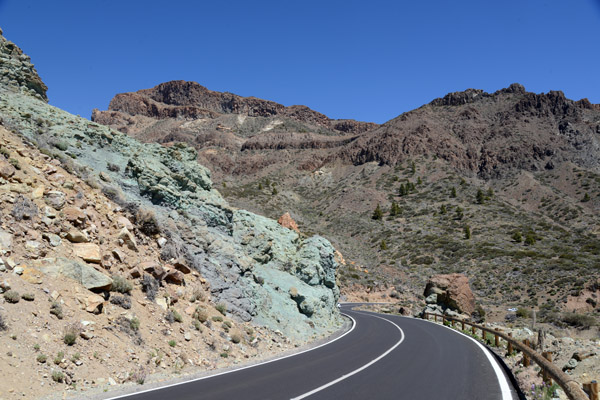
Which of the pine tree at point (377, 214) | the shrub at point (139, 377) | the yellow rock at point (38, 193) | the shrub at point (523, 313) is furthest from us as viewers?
the pine tree at point (377, 214)

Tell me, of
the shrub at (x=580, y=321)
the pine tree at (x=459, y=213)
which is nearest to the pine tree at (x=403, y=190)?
the pine tree at (x=459, y=213)

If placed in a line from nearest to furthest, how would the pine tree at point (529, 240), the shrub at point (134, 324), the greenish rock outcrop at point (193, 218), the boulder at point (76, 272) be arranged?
1. the boulder at point (76, 272)
2. the shrub at point (134, 324)
3. the greenish rock outcrop at point (193, 218)
4. the pine tree at point (529, 240)

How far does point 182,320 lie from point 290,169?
10556cm

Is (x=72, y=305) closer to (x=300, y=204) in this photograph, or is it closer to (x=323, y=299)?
(x=323, y=299)

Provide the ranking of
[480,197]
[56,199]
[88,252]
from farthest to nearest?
[480,197]
[56,199]
[88,252]

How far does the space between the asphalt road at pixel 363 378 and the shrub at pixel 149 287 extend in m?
3.99

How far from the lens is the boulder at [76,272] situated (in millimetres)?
10234

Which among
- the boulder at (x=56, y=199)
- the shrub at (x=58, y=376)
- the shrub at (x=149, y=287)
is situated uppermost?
the boulder at (x=56, y=199)

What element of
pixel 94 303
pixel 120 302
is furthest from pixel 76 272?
pixel 120 302

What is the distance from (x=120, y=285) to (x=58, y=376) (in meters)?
3.92

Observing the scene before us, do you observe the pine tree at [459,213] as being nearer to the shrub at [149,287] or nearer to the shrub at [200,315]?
the shrub at [200,315]

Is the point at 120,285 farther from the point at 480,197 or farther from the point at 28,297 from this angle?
the point at 480,197

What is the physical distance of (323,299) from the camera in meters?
22.1

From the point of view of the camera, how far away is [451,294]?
33.9 metres
